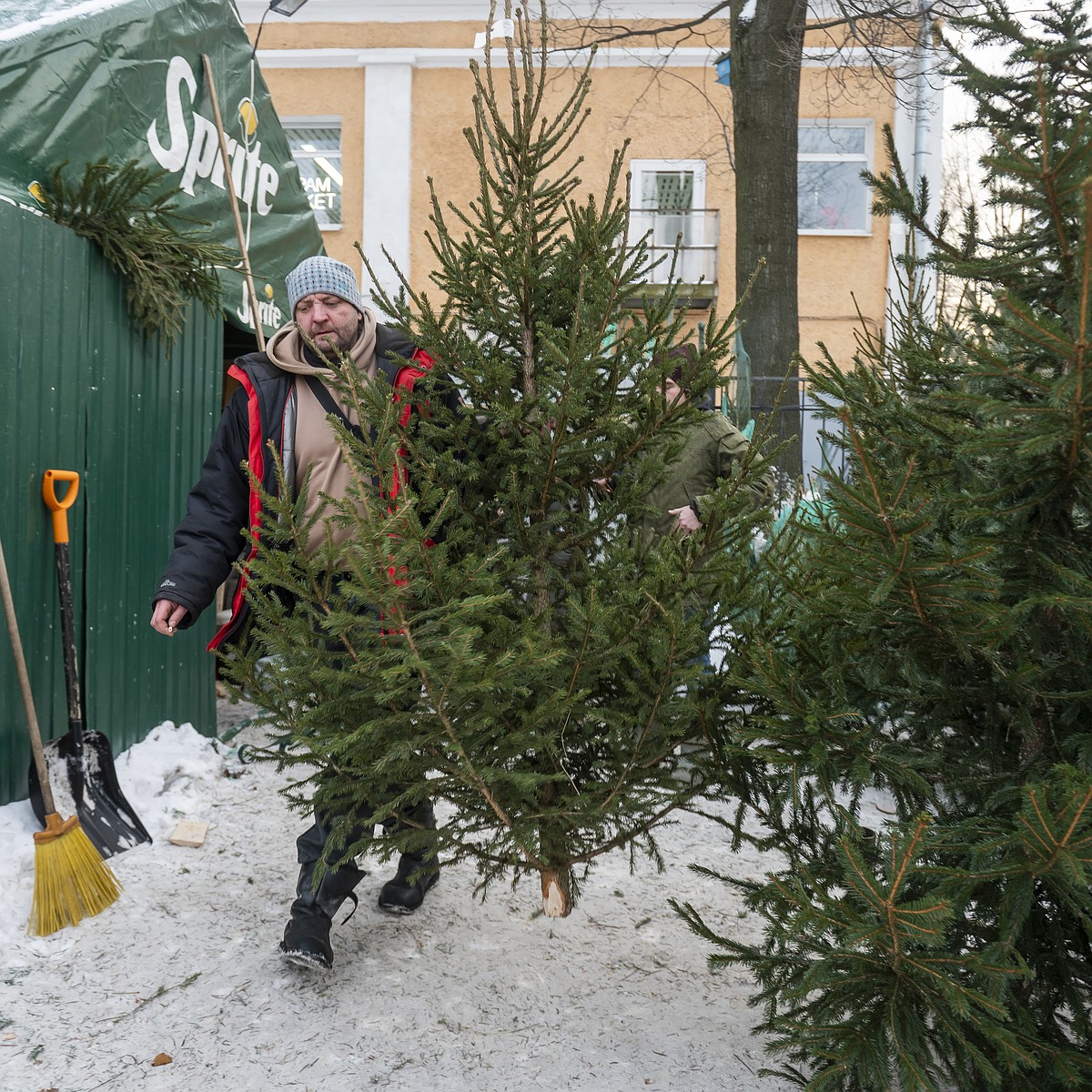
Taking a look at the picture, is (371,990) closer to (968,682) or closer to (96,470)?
(968,682)

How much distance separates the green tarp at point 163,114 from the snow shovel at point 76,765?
1282mm

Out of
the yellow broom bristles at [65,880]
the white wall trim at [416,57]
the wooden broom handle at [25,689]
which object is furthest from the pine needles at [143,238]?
the white wall trim at [416,57]

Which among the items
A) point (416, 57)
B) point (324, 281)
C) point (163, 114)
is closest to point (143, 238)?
point (163, 114)

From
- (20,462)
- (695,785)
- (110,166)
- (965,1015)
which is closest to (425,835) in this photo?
(695,785)

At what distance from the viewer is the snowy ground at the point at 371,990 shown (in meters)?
2.54

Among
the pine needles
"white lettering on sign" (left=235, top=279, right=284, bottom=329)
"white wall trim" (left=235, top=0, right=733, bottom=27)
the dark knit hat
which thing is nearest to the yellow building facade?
"white wall trim" (left=235, top=0, right=733, bottom=27)

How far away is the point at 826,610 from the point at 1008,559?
0.41 metres

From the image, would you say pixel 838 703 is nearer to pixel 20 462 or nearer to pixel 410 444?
pixel 410 444

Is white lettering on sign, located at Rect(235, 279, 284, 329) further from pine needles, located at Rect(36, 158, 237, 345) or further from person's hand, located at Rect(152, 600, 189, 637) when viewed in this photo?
person's hand, located at Rect(152, 600, 189, 637)

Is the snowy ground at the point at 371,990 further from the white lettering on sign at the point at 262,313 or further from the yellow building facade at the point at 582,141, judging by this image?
the yellow building facade at the point at 582,141

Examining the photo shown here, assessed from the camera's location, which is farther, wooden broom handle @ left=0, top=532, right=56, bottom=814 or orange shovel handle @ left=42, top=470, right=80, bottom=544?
orange shovel handle @ left=42, top=470, right=80, bottom=544

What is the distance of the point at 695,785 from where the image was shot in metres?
2.72

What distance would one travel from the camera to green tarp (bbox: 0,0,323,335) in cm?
436

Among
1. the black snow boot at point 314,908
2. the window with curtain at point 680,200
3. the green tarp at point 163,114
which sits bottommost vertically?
the black snow boot at point 314,908
